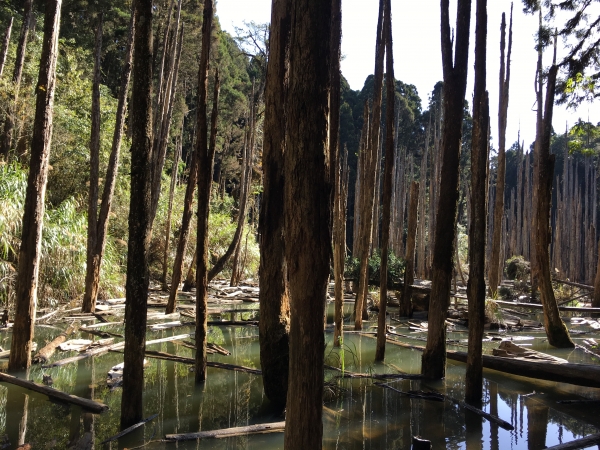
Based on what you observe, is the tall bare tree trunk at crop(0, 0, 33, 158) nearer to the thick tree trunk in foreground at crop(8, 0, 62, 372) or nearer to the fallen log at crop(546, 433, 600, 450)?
the thick tree trunk in foreground at crop(8, 0, 62, 372)

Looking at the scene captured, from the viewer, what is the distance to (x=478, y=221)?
19.3 ft

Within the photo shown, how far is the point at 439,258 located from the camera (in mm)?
6668

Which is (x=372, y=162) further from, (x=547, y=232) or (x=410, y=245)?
(x=547, y=232)

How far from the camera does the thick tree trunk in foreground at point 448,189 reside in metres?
6.64

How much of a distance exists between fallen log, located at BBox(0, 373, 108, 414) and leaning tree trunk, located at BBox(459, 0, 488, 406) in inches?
161

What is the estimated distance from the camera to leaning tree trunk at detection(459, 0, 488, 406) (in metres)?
5.80

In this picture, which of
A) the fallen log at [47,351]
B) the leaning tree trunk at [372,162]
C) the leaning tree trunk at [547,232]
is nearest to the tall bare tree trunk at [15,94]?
the fallen log at [47,351]

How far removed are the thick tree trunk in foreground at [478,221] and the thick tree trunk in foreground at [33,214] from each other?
5.46 m

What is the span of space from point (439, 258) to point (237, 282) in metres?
13.6

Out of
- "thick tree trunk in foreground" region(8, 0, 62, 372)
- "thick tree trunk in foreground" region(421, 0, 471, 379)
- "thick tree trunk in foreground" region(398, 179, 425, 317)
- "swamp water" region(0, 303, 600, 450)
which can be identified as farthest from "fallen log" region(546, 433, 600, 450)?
"thick tree trunk in foreground" region(398, 179, 425, 317)

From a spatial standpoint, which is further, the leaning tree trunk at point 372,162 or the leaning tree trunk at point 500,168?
the leaning tree trunk at point 500,168

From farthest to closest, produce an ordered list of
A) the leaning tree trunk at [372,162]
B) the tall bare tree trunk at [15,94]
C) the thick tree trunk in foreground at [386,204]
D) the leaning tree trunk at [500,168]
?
1. the leaning tree trunk at [500,168]
2. the tall bare tree trunk at [15,94]
3. the leaning tree trunk at [372,162]
4. the thick tree trunk in foreground at [386,204]

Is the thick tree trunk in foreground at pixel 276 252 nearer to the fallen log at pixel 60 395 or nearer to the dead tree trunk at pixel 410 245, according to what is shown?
the fallen log at pixel 60 395

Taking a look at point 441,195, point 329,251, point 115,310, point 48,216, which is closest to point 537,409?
point 441,195
